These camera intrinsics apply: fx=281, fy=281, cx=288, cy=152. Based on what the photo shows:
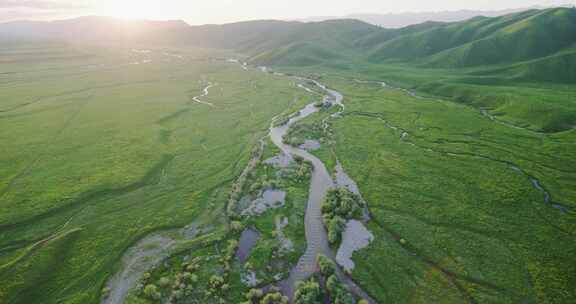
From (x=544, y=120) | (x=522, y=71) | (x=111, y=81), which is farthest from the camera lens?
(x=111, y=81)

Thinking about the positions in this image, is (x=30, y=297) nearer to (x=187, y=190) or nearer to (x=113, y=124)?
(x=187, y=190)

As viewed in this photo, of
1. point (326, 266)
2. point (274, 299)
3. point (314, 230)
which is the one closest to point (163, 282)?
point (274, 299)

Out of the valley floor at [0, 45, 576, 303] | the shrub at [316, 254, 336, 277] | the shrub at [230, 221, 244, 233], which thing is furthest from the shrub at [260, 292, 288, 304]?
the shrub at [230, 221, 244, 233]

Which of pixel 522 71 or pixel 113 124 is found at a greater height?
pixel 522 71

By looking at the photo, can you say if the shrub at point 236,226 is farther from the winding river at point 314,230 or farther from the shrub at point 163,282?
the shrub at point 163,282

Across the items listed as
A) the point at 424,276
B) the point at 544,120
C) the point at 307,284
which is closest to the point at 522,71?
the point at 544,120

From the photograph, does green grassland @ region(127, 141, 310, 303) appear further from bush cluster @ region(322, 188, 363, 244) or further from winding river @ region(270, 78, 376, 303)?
bush cluster @ region(322, 188, 363, 244)
